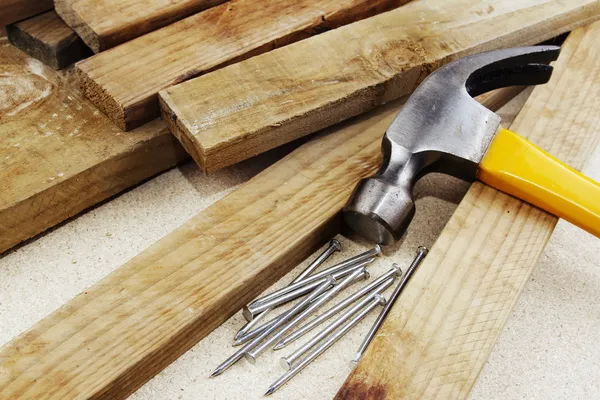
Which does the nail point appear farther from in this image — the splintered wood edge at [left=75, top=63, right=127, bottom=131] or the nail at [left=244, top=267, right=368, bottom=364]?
the splintered wood edge at [left=75, top=63, right=127, bottom=131]

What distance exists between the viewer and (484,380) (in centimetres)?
141

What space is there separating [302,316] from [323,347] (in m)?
0.09

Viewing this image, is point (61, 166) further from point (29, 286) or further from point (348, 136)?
point (348, 136)

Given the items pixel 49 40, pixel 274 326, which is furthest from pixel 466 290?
pixel 49 40

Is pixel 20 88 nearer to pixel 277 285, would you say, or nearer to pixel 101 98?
pixel 101 98

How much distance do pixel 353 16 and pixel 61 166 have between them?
3.06 feet

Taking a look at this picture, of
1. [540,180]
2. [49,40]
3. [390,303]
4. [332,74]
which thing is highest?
[49,40]

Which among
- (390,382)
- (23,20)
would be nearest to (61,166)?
(23,20)

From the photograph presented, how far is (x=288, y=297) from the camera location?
4.88 ft

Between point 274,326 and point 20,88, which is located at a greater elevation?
point 20,88

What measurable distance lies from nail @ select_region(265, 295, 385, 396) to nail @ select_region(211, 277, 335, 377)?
3.7 inches

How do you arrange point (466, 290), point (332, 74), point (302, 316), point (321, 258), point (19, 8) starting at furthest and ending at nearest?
point (19, 8)
point (332, 74)
point (321, 258)
point (302, 316)
point (466, 290)

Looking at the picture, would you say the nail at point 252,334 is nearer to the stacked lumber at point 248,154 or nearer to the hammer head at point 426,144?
the stacked lumber at point 248,154

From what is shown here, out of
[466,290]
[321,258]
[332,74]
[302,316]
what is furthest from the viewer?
[332,74]
